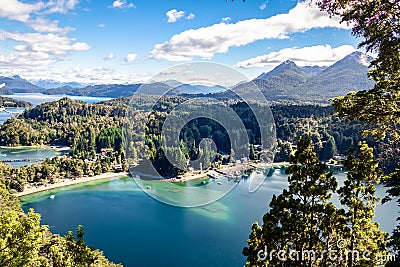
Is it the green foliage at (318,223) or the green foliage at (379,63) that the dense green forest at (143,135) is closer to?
the green foliage at (318,223)

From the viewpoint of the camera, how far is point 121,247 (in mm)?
16250

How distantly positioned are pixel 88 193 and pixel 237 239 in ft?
51.7

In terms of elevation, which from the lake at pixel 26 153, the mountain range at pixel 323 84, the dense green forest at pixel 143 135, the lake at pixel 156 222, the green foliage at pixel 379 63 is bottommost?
the lake at pixel 156 222

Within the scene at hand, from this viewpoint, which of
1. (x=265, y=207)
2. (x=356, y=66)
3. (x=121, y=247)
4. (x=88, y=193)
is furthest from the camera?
(x=356, y=66)

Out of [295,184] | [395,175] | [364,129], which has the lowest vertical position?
[295,184]

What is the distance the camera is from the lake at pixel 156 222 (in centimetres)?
1534

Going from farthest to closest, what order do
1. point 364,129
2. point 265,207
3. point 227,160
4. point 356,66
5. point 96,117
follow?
point 356,66
point 96,117
point 227,160
point 265,207
point 364,129

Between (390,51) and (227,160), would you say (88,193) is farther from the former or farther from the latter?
(390,51)

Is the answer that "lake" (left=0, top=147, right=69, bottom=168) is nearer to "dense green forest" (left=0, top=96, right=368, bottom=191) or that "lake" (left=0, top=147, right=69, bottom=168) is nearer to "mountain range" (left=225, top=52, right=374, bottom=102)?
"dense green forest" (left=0, top=96, right=368, bottom=191)

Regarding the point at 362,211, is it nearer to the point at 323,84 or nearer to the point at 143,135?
the point at 143,135

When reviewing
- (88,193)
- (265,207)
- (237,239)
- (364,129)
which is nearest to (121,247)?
(237,239)

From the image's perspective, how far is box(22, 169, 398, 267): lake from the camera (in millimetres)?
15336

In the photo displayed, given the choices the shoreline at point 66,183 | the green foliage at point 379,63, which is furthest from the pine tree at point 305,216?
the shoreline at point 66,183

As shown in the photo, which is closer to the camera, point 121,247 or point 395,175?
point 395,175
